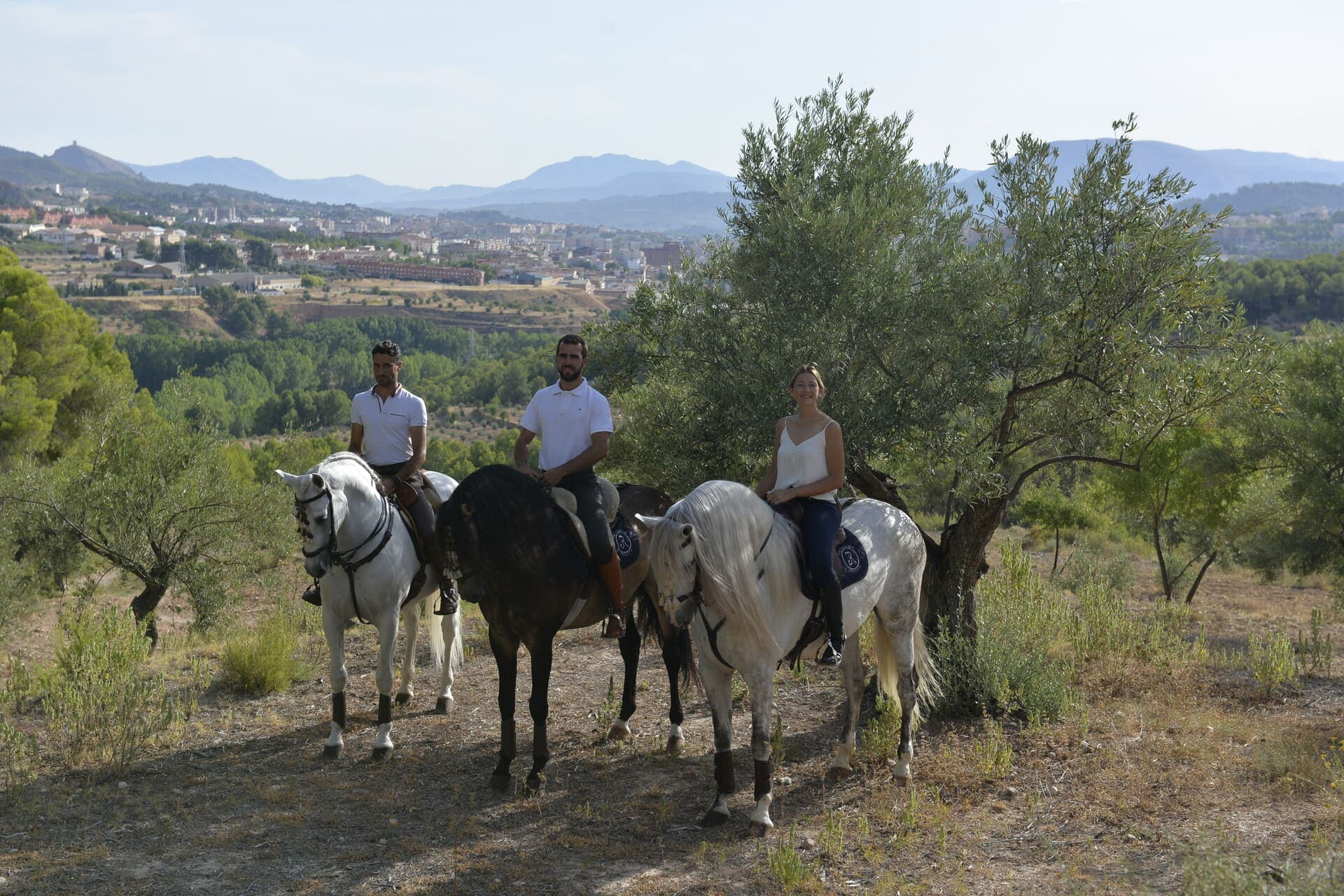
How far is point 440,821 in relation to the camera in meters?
6.83

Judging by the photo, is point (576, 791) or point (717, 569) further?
point (576, 791)

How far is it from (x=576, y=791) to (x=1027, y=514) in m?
17.4

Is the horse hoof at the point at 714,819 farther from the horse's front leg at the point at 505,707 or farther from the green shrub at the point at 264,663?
the green shrub at the point at 264,663

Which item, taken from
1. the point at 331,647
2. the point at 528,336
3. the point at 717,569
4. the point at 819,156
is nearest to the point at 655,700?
the point at 331,647

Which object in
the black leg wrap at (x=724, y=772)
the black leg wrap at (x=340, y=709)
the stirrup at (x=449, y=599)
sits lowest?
the black leg wrap at (x=340, y=709)

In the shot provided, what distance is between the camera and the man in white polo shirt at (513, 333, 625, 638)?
729 cm

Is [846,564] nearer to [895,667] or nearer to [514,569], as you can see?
[895,667]

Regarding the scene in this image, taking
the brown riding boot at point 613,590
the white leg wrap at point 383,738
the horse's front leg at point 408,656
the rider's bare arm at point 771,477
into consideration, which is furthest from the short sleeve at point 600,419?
the horse's front leg at point 408,656

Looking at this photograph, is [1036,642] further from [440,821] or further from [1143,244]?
[440,821]

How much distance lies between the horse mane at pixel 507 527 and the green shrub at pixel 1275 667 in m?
7.27

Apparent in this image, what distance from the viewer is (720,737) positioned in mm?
6680

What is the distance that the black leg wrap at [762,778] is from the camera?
6562mm

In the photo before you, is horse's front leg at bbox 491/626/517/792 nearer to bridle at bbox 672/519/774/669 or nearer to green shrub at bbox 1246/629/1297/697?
bridle at bbox 672/519/774/669

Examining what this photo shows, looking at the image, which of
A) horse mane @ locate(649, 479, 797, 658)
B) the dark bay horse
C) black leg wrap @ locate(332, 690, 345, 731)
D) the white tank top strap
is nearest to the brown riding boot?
the dark bay horse
